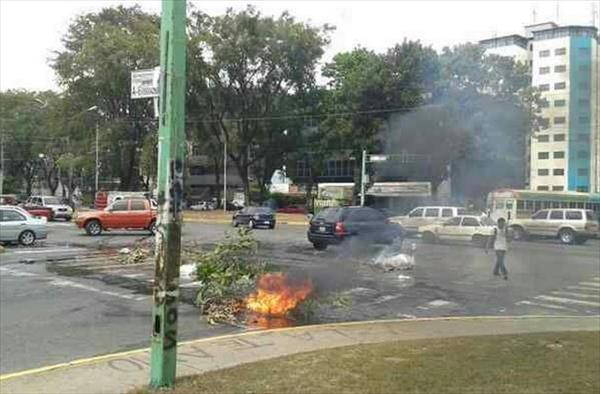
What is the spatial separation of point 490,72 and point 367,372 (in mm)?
18042

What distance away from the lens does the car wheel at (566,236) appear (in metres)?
28.8

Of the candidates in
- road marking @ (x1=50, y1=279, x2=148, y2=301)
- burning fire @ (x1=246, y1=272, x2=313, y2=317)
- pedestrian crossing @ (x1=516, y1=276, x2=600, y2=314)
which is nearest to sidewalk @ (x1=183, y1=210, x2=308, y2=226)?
road marking @ (x1=50, y1=279, x2=148, y2=301)

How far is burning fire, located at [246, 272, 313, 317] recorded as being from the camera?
982 centimetres

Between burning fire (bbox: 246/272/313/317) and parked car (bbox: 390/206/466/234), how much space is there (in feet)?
48.1

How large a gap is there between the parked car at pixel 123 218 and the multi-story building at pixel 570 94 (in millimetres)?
17975

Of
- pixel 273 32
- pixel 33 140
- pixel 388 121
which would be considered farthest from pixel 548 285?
pixel 33 140

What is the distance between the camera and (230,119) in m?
50.7

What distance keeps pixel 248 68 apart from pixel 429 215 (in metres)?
26.3

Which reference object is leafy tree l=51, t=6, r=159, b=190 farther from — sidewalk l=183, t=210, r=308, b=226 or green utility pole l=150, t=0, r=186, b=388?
green utility pole l=150, t=0, r=186, b=388

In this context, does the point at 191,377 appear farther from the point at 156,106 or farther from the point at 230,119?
the point at 230,119

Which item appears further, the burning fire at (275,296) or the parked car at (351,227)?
the parked car at (351,227)

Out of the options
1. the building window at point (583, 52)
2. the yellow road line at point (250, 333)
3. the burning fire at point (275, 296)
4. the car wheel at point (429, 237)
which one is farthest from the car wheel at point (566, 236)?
the burning fire at point (275, 296)

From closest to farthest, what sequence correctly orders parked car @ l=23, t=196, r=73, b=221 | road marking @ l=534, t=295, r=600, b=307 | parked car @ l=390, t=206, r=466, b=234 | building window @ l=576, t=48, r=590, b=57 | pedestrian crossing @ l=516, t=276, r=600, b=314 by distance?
1. building window @ l=576, t=48, r=590, b=57
2. pedestrian crossing @ l=516, t=276, r=600, b=314
3. road marking @ l=534, t=295, r=600, b=307
4. parked car @ l=390, t=206, r=466, b=234
5. parked car @ l=23, t=196, r=73, b=221

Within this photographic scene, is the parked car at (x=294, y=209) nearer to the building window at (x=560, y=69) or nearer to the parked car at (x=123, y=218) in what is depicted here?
the parked car at (x=123, y=218)
